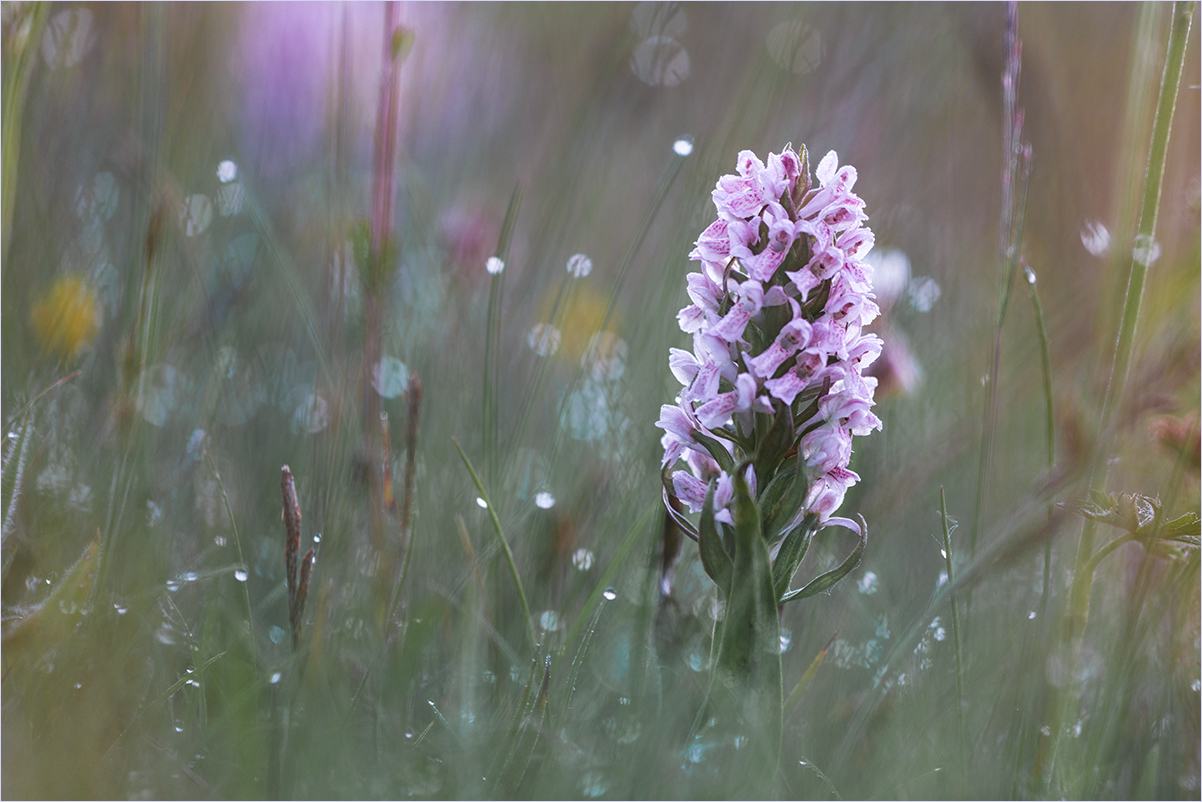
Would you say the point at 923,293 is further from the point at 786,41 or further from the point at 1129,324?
the point at 1129,324

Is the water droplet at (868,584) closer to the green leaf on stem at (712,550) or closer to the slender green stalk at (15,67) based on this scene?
the green leaf on stem at (712,550)

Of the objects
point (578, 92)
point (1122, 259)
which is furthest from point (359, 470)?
point (578, 92)

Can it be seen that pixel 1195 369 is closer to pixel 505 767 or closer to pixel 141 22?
pixel 505 767

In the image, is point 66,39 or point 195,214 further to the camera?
point 195,214

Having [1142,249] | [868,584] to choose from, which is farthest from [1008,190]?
[868,584]

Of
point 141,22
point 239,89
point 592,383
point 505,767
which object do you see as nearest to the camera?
point 505,767

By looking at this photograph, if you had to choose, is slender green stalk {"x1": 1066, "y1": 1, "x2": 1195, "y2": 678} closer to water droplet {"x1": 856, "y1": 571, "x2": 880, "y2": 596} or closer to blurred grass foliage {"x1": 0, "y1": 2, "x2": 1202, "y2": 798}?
blurred grass foliage {"x1": 0, "y1": 2, "x2": 1202, "y2": 798}

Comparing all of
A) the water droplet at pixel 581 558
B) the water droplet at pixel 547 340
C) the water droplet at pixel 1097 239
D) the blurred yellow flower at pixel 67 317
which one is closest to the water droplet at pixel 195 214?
the blurred yellow flower at pixel 67 317
